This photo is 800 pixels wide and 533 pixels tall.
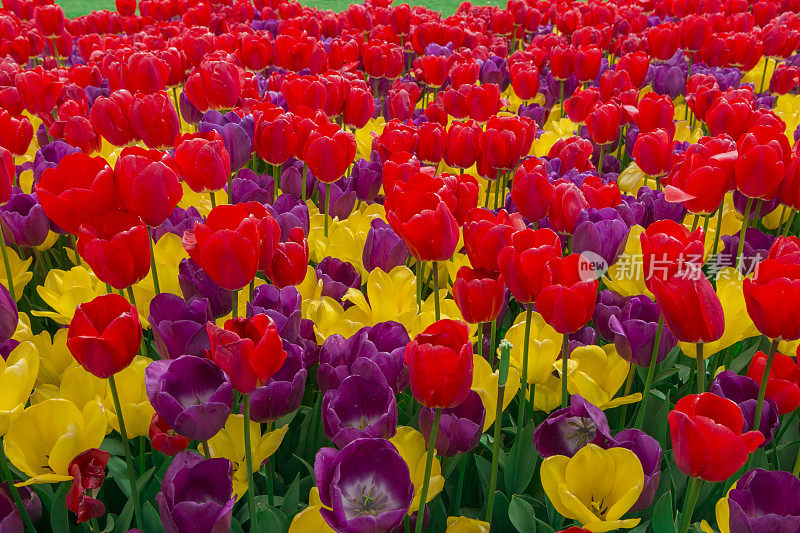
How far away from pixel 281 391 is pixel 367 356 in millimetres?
155

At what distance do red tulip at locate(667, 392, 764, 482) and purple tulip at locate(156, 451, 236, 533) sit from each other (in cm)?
61

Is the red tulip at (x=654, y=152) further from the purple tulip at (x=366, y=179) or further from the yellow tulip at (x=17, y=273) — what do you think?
the yellow tulip at (x=17, y=273)

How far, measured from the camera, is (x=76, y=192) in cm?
138

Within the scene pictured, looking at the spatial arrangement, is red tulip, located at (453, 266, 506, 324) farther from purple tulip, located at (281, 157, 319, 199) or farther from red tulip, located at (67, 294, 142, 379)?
purple tulip, located at (281, 157, 319, 199)

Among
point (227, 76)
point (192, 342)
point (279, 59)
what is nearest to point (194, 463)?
point (192, 342)

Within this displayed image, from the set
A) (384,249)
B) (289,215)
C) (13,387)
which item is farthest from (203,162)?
(13,387)

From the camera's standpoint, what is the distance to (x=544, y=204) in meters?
1.74

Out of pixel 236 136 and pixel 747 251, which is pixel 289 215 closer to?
pixel 236 136

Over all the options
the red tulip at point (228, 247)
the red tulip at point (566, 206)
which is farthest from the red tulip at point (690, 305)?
the red tulip at point (228, 247)

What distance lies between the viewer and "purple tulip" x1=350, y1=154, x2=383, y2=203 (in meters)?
2.26

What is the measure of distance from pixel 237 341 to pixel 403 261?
2.63 feet

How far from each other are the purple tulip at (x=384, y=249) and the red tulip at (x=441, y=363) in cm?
73

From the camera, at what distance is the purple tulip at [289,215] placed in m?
1.77

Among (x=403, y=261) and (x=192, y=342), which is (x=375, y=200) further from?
(x=192, y=342)
